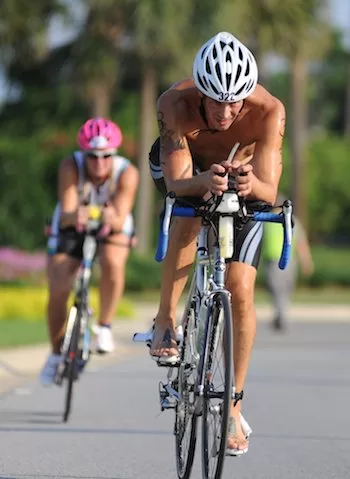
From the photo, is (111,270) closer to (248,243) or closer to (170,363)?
(170,363)

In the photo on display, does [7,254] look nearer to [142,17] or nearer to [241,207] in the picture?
[142,17]

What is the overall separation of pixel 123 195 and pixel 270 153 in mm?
3589

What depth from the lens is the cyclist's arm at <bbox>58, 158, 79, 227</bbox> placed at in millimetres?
10789

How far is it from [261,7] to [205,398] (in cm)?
2473

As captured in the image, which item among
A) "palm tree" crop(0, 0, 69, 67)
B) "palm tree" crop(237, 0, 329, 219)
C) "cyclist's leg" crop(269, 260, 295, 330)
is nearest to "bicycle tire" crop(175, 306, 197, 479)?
"cyclist's leg" crop(269, 260, 295, 330)

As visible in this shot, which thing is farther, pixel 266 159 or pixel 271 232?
pixel 271 232

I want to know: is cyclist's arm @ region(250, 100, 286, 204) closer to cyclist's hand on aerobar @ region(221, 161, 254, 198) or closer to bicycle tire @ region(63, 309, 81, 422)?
cyclist's hand on aerobar @ region(221, 161, 254, 198)

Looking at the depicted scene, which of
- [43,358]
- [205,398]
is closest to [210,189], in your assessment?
[205,398]

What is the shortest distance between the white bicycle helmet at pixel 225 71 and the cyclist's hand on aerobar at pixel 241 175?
1.11ft

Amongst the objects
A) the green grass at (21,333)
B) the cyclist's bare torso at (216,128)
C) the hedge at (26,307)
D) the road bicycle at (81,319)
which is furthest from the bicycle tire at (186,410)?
the hedge at (26,307)

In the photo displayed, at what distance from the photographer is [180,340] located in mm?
7887

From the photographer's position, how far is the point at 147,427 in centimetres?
1005

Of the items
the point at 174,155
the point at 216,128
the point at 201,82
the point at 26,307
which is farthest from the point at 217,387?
the point at 26,307

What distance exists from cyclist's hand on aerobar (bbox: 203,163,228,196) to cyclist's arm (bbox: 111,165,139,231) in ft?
12.6
